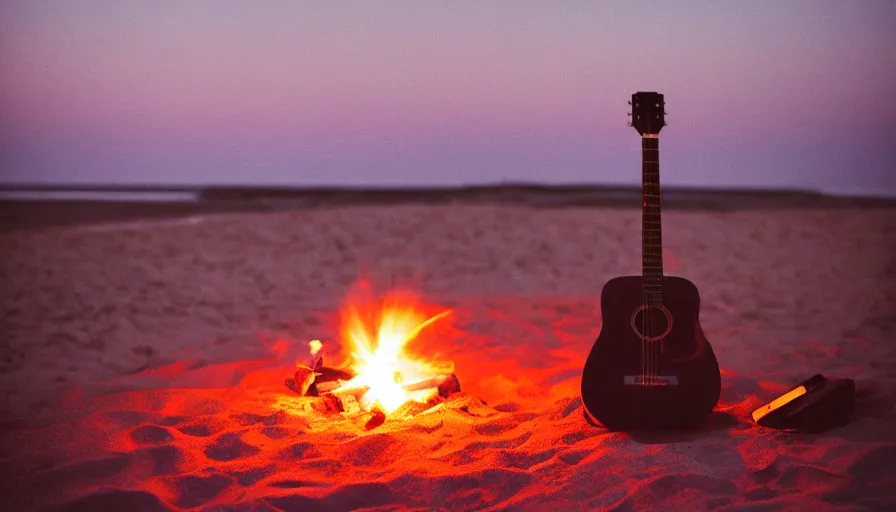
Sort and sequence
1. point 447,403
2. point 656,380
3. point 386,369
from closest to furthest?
point 656,380 < point 447,403 < point 386,369

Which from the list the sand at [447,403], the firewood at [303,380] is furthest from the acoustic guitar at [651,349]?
the firewood at [303,380]

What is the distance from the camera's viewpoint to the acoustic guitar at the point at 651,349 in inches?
143

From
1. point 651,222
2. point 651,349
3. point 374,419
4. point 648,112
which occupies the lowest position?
point 374,419

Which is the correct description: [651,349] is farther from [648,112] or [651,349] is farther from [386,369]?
[386,369]

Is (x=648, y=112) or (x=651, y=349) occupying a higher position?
(x=648, y=112)

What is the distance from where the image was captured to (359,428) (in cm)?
395

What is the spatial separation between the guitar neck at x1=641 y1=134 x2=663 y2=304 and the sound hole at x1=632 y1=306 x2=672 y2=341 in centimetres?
5

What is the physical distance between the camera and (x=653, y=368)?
3.63 m

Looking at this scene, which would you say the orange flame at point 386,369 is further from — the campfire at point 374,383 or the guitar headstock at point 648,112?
the guitar headstock at point 648,112

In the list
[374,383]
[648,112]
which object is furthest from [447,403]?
[648,112]

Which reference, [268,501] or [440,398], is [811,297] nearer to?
[440,398]

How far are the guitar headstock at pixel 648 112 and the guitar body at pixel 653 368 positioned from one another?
0.74 metres

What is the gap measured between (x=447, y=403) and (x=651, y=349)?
123 centimetres

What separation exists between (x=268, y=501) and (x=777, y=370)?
353 cm
